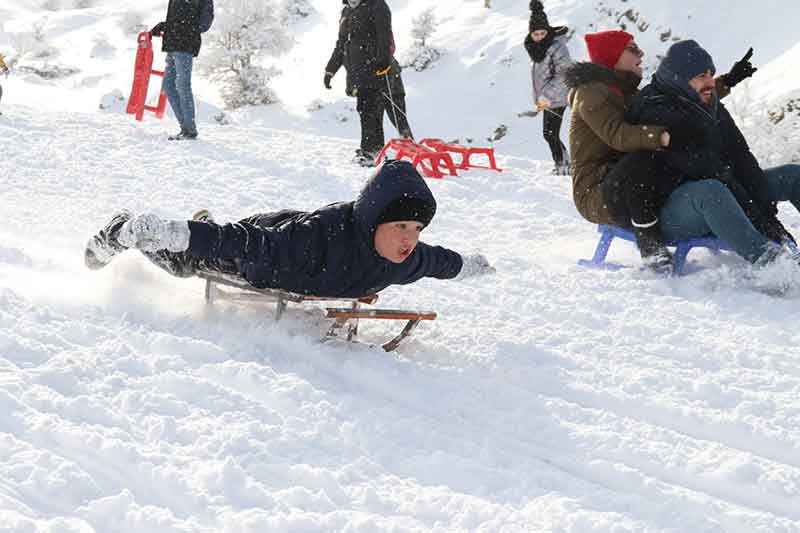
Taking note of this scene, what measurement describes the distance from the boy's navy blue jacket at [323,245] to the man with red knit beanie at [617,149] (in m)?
1.38

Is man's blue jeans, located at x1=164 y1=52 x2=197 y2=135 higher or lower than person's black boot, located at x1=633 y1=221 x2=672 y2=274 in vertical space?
higher

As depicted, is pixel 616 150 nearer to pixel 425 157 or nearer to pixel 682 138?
pixel 682 138

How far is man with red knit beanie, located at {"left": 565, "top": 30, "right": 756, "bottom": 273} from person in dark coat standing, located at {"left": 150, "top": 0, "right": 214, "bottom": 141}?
4157 mm

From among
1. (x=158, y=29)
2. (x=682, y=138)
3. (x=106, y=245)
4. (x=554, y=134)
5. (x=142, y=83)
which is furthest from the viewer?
(x=142, y=83)

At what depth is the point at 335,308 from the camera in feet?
10.8

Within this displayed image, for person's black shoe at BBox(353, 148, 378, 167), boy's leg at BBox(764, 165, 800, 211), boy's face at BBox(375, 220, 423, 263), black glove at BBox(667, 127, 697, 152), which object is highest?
black glove at BBox(667, 127, 697, 152)

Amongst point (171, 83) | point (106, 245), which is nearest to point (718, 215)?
point (106, 245)

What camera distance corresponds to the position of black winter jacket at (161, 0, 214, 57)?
7.67 m

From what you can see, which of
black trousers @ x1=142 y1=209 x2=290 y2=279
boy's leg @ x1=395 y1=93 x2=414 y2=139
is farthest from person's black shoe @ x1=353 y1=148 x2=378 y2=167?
black trousers @ x1=142 y1=209 x2=290 y2=279

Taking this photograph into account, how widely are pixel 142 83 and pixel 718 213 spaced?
7.09 metres

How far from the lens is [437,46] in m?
17.2

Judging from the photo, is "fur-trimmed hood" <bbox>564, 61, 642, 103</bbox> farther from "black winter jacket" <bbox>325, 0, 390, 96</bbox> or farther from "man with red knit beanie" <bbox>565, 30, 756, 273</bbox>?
"black winter jacket" <bbox>325, 0, 390, 96</bbox>

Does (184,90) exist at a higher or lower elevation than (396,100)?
lower

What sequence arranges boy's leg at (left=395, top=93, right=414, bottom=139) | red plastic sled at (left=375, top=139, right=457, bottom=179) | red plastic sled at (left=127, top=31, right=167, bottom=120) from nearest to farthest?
red plastic sled at (left=375, top=139, right=457, bottom=179), boy's leg at (left=395, top=93, right=414, bottom=139), red plastic sled at (left=127, top=31, right=167, bottom=120)
